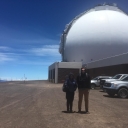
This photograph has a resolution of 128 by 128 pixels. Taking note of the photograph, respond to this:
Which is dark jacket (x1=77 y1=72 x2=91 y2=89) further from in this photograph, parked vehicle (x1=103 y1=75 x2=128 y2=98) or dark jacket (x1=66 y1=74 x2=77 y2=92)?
parked vehicle (x1=103 y1=75 x2=128 y2=98)

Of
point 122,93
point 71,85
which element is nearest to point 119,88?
point 122,93

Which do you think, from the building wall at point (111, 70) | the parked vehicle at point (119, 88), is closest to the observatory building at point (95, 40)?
the building wall at point (111, 70)

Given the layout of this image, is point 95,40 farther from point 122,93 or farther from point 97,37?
point 122,93

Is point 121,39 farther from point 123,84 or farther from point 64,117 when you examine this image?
point 64,117

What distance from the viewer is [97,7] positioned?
183 ft

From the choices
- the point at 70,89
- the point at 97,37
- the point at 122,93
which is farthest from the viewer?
the point at 97,37

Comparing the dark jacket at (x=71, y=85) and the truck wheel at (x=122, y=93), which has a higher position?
the dark jacket at (x=71, y=85)

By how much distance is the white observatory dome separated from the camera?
45656mm

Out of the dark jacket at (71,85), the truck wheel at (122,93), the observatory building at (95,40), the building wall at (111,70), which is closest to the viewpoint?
the dark jacket at (71,85)

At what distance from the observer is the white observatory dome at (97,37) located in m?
45.7

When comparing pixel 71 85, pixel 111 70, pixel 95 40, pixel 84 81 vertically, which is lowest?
pixel 71 85

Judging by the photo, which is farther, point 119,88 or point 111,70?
point 111,70

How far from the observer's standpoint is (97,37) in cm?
4603

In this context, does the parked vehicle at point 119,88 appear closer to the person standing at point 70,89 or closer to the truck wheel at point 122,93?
the truck wheel at point 122,93
